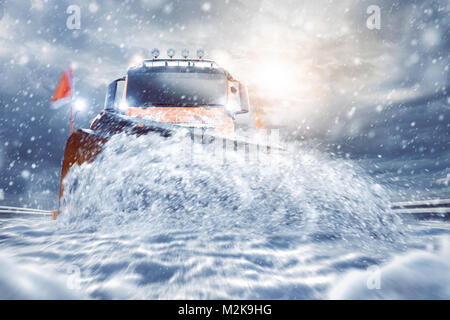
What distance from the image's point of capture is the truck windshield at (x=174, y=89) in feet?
14.7

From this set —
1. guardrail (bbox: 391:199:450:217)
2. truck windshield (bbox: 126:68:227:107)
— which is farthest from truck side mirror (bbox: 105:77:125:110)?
guardrail (bbox: 391:199:450:217)

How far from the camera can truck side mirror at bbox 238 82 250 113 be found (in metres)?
4.81

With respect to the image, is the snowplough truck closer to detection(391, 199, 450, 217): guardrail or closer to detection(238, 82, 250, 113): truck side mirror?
detection(238, 82, 250, 113): truck side mirror

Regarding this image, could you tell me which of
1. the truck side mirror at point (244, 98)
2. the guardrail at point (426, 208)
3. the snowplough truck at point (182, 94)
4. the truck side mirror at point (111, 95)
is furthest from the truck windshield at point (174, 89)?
the guardrail at point (426, 208)

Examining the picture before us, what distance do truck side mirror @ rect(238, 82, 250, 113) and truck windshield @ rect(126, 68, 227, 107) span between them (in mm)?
333

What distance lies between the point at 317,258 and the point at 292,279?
1.48 feet

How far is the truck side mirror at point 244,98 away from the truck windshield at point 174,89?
0.33 metres

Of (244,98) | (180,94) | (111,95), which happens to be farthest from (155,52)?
(244,98)

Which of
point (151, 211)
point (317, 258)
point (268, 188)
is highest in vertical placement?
point (268, 188)

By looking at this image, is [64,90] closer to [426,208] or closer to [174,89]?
[174,89]
